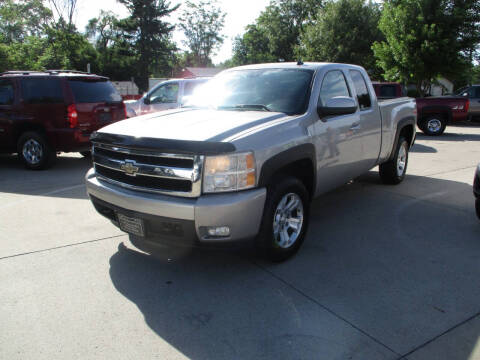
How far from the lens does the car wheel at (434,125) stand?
1440 cm

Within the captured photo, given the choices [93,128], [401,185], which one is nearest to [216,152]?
[401,185]

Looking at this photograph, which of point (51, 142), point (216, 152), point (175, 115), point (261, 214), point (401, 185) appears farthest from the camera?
point (51, 142)

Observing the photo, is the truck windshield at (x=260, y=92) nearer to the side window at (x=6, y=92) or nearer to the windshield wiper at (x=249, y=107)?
the windshield wiper at (x=249, y=107)

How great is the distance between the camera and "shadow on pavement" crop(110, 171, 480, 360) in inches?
107

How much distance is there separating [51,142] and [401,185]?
6.44 m

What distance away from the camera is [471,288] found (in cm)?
340

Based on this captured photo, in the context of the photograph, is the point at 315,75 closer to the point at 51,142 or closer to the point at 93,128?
the point at 93,128

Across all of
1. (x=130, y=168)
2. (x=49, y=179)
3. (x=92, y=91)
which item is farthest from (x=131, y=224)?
(x=92, y=91)

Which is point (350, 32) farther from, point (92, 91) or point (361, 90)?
point (361, 90)

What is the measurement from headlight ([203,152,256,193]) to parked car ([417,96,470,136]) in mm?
Result: 12998

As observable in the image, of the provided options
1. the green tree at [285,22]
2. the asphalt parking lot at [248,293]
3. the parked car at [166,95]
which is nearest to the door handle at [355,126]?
the asphalt parking lot at [248,293]

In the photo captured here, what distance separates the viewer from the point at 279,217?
12.2 feet

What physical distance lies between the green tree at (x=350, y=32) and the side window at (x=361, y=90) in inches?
1001

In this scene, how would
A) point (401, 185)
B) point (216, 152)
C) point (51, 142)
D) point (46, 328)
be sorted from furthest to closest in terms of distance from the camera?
point (51, 142) → point (401, 185) → point (216, 152) → point (46, 328)
